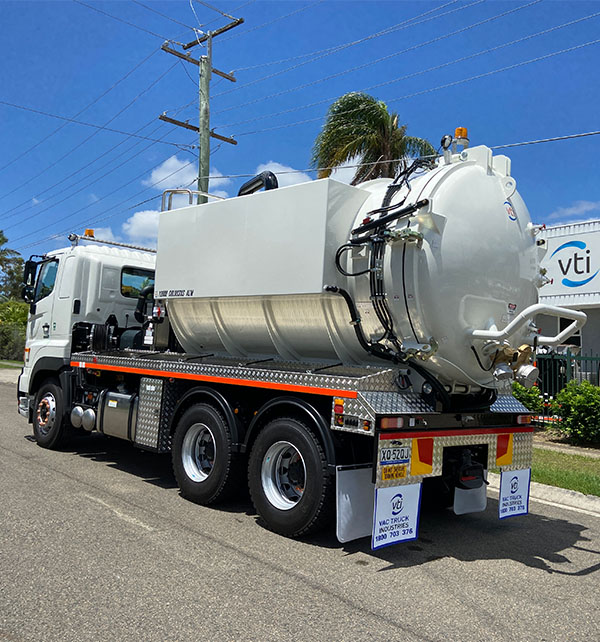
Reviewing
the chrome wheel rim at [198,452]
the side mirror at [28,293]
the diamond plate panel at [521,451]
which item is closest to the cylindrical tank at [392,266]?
the diamond plate panel at [521,451]

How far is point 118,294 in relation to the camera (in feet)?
32.3

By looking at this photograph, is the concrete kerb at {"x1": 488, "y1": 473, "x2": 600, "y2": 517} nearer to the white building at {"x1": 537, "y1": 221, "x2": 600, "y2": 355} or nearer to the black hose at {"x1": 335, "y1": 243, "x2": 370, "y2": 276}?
the black hose at {"x1": 335, "y1": 243, "x2": 370, "y2": 276}

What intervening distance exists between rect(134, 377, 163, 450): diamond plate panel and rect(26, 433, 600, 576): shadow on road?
53 cm

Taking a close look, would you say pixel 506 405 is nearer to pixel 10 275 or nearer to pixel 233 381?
pixel 233 381

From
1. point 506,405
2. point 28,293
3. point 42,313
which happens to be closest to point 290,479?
point 506,405

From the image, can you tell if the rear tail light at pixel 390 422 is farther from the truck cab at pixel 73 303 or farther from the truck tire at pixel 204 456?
the truck cab at pixel 73 303

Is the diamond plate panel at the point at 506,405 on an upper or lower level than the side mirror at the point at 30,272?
lower

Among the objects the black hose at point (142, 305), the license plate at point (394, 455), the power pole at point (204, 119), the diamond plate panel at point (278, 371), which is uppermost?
the power pole at point (204, 119)

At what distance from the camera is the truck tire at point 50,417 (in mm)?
9125

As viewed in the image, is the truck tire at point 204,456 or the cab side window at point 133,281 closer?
the truck tire at point 204,456

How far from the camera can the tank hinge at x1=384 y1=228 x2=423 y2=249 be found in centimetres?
521

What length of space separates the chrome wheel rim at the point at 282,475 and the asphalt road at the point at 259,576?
0.33m

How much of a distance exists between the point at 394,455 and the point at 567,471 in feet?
16.1

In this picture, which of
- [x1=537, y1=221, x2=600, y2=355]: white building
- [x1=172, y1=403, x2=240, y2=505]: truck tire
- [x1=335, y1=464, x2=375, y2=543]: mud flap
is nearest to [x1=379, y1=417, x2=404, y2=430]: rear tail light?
[x1=335, y1=464, x2=375, y2=543]: mud flap
